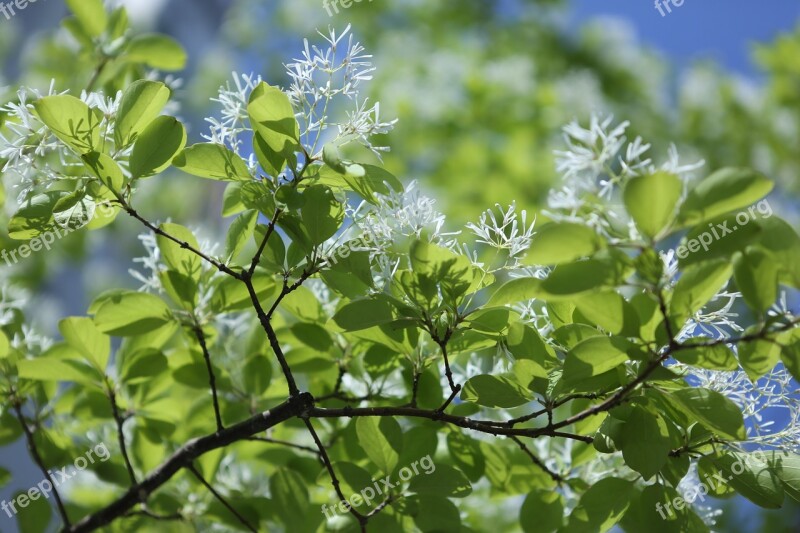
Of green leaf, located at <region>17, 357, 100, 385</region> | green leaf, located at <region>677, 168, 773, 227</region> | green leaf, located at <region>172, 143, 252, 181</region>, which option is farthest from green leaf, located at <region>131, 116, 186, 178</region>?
green leaf, located at <region>677, 168, 773, 227</region>

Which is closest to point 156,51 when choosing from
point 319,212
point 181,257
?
point 181,257

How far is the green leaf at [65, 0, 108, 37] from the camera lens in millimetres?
858

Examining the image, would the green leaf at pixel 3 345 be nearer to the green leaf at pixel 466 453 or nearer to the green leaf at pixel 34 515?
the green leaf at pixel 34 515

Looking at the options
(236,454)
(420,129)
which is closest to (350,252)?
(236,454)

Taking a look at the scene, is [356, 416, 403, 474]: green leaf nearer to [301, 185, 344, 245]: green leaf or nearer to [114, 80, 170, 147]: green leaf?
[301, 185, 344, 245]: green leaf

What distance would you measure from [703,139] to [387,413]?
8.01 feet

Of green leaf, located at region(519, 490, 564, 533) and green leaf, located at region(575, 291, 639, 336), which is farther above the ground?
green leaf, located at region(575, 291, 639, 336)

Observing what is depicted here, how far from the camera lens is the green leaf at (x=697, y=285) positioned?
42 cm

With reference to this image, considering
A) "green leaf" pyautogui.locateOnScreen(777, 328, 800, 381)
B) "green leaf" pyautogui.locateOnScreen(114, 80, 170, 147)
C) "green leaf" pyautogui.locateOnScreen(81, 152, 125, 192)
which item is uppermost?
"green leaf" pyautogui.locateOnScreen(114, 80, 170, 147)

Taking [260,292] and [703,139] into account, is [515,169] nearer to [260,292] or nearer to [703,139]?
[703,139]

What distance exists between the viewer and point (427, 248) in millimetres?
468

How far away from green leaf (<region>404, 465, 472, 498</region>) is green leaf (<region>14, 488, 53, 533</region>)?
417 mm

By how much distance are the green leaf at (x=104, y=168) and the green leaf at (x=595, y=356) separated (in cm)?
34

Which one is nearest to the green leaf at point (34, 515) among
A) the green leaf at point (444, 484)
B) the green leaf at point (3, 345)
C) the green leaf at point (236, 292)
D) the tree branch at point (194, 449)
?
the tree branch at point (194, 449)
